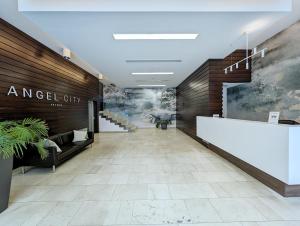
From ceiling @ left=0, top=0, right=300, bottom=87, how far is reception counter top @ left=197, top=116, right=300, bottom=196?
2102 mm

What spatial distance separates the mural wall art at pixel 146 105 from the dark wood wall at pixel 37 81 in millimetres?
5367

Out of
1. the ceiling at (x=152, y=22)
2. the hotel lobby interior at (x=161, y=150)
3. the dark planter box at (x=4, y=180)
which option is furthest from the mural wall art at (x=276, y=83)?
the dark planter box at (x=4, y=180)

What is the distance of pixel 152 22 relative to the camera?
3.76 meters

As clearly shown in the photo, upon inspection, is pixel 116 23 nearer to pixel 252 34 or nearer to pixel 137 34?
pixel 137 34

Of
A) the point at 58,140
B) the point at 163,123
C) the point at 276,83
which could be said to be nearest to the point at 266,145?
the point at 276,83

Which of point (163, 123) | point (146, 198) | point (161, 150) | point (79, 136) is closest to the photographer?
point (146, 198)

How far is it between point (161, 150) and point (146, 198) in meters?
3.47

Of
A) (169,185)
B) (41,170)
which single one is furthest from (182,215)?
(41,170)

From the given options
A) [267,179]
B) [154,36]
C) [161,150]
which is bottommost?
[161,150]

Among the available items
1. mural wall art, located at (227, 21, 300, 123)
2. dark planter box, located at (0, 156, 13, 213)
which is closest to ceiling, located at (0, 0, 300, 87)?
mural wall art, located at (227, 21, 300, 123)

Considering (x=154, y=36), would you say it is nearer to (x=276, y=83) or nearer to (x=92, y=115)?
(x=276, y=83)

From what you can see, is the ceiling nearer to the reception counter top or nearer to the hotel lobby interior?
the hotel lobby interior

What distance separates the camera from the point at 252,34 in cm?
454

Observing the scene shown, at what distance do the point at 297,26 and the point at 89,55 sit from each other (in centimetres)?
569
